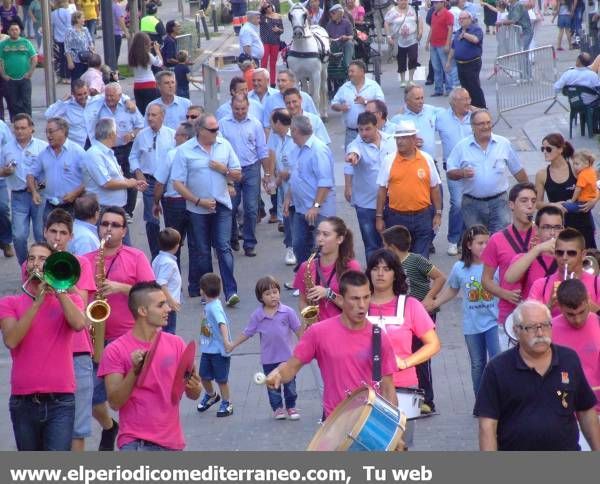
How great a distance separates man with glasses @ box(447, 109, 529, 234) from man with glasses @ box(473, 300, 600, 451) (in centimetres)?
629

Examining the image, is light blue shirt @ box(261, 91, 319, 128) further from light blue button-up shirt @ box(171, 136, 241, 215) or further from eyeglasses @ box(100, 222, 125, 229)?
eyeglasses @ box(100, 222, 125, 229)

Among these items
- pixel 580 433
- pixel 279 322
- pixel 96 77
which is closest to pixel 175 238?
pixel 279 322

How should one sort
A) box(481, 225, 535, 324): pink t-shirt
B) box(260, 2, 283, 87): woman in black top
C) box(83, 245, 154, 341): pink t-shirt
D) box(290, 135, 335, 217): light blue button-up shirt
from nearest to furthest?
box(83, 245, 154, 341): pink t-shirt, box(481, 225, 535, 324): pink t-shirt, box(290, 135, 335, 217): light blue button-up shirt, box(260, 2, 283, 87): woman in black top

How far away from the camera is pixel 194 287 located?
14195 mm

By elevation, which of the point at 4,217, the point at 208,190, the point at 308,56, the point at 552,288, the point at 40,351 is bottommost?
the point at 4,217

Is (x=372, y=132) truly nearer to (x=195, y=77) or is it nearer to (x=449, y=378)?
(x=449, y=378)

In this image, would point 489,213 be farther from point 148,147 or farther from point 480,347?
point 148,147

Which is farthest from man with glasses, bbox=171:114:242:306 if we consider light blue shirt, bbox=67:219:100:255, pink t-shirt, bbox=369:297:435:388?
pink t-shirt, bbox=369:297:435:388

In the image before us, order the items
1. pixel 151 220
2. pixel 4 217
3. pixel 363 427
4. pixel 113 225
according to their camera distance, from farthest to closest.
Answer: pixel 4 217 < pixel 151 220 < pixel 113 225 < pixel 363 427

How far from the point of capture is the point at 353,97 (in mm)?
16984

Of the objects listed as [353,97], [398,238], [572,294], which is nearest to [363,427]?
[572,294]

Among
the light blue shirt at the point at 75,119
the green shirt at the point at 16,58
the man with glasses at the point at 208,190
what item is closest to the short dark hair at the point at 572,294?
the man with glasses at the point at 208,190

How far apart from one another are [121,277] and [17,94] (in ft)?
45.4

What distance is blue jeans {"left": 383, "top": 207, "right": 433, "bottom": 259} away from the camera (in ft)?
42.5
